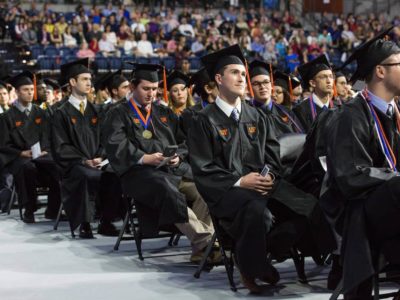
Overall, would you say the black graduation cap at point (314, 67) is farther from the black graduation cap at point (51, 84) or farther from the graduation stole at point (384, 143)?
the black graduation cap at point (51, 84)

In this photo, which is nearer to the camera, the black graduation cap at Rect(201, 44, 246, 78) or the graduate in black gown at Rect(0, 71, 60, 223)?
the black graduation cap at Rect(201, 44, 246, 78)

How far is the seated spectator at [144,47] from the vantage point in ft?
63.5

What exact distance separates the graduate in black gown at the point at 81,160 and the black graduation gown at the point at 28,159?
37 cm

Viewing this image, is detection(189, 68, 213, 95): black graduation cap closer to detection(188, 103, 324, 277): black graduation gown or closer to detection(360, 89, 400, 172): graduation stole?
detection(188, 103, 324, 277): black graduation gown

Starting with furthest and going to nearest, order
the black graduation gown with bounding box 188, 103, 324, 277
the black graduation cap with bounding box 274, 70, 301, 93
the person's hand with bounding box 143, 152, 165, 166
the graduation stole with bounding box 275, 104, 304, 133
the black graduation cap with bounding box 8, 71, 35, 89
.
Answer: the black graduation cap with bounding box 8, 71, 35, 89
the black graduation cap with bounding box 274, 70, 301, 93
the graduation stole with bounding box 275, 104, 304, 133
the person's hand with bounding box 143, 152, 165, 166
the black graduation gown with bounding box 188, 103, 324, 277

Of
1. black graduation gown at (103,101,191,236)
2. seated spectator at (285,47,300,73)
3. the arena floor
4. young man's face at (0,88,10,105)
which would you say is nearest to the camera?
the arena floor

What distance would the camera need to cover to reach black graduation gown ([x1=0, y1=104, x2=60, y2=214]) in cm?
895

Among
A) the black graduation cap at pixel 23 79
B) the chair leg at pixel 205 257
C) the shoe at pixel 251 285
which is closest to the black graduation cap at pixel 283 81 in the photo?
the black graduation cap at pixel 23 79

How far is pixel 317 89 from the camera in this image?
808 centimetres

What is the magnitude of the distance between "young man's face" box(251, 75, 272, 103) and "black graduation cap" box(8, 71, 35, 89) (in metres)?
3.31

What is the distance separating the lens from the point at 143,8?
22.2 m

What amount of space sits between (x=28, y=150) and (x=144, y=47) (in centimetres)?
1041

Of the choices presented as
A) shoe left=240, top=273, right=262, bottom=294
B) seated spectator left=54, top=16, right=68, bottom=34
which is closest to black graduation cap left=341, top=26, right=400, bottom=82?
shoe left=240, top=273, right=262, bottom=294

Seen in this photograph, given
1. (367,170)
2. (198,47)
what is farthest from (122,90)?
(198,47)
